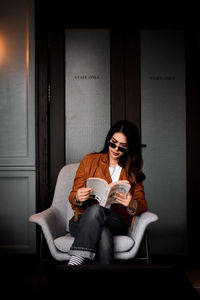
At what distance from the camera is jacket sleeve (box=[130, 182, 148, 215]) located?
214 cm

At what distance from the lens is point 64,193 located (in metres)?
2.48

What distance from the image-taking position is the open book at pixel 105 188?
1.86 m

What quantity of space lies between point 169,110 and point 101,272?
2.12 metres

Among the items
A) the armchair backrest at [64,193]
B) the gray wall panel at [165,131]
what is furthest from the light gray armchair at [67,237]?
the gray wall panel at [165,131]

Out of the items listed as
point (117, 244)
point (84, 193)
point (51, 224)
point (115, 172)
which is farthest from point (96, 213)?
point (115, 172)

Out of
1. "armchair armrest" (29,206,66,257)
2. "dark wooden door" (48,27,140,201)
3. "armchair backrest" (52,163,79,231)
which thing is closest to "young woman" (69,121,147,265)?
"armchair armrest" (29,206,66,257)

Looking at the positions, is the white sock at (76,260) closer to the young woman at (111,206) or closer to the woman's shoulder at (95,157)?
the young woman at (111,206)

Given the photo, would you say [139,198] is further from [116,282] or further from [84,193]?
[116,282]

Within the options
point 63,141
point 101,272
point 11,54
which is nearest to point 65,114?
point 63,141

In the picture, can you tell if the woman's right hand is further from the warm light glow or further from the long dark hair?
the warm light glow

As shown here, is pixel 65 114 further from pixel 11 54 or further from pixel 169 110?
pixel 169 110

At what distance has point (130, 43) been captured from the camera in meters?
3.18

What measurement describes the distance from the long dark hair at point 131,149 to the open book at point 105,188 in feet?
1.24

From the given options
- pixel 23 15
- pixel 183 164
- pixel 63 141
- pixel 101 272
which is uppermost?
pixel 23 15
